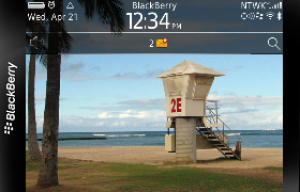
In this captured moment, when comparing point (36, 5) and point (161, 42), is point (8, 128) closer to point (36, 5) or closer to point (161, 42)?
point (36, 5)

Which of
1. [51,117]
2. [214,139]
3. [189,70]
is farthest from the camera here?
[214,139]

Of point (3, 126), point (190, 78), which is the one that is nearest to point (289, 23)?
point (3, 126)

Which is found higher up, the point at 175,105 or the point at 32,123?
the point at 175,105

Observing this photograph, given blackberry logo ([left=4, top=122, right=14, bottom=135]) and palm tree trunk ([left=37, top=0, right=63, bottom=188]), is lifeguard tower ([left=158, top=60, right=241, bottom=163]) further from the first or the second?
blackberry logo ([left=4, top=122, right=14, bottom=135])

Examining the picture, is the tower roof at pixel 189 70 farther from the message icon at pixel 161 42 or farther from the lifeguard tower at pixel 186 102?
the message icon at pixel 161 42

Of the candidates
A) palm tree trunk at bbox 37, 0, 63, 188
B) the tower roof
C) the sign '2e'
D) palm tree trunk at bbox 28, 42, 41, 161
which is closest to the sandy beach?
the sign '2e'

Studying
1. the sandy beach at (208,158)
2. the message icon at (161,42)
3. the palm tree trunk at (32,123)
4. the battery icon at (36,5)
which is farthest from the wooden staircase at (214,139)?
the battery icon at (36,5)

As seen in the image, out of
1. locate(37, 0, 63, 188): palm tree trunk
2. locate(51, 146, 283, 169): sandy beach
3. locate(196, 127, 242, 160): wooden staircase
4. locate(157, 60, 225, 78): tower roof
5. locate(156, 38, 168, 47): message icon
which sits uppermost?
locate(157, 60, 225, 78): tower roof

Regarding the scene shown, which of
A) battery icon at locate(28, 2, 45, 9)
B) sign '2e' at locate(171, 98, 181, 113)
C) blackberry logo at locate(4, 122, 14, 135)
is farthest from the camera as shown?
sign '2e' at locate(171, 98, 181, 113)

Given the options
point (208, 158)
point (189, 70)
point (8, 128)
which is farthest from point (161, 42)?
point (208, 158)

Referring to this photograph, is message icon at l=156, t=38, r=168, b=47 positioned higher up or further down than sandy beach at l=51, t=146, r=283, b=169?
higher up

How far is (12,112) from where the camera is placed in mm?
4910

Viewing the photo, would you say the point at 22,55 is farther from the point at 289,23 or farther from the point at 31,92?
the point at 31,92

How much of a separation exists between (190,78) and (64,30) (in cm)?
969
